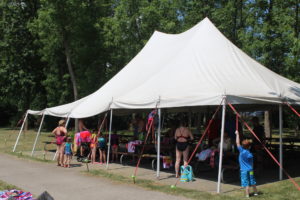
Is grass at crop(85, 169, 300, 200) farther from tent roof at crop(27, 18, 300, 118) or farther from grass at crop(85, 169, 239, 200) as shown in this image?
tent roof at crop(27, 18, 300, 118)

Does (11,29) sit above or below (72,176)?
above

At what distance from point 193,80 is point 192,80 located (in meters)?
0.03

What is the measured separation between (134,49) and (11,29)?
1363 cm

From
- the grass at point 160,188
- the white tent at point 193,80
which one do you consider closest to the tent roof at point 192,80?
the white tent at point 193,80

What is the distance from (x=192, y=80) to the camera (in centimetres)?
956

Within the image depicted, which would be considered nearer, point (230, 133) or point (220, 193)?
point (220, 193)

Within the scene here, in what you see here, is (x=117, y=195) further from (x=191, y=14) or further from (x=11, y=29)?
(x=11, y=29)

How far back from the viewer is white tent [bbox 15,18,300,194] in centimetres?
869

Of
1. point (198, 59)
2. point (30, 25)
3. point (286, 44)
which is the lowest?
point (198, 59)

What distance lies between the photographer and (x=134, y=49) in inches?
936

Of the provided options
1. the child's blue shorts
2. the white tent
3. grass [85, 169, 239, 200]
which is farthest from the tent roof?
grass [85, 169, 239, 200]

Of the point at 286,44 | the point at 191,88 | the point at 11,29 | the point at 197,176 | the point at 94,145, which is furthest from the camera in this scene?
the point at 11,29

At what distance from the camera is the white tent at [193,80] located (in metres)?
8.69

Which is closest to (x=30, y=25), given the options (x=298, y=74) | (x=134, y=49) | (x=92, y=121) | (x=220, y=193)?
(x=134, y=49)
